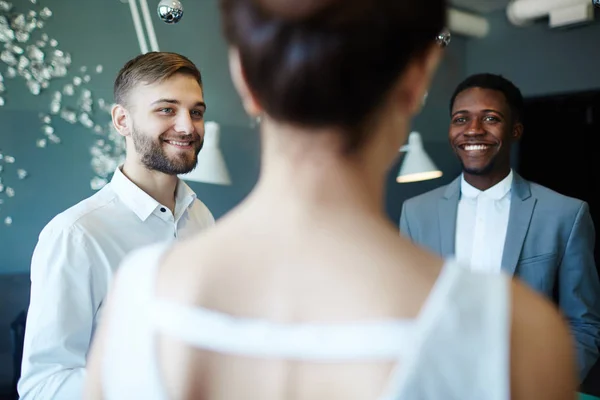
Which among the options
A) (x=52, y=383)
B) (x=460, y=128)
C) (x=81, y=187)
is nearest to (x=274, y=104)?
(x=52, y=383)

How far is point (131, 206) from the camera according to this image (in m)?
1.79

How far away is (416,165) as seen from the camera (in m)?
3.71

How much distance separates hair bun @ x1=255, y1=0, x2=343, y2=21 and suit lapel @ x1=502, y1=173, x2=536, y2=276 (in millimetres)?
1849

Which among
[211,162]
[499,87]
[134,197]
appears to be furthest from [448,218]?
[211,162]

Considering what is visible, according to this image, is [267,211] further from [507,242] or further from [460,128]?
[460,128]

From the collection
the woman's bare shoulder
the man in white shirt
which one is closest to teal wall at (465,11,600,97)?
the man in white shirt

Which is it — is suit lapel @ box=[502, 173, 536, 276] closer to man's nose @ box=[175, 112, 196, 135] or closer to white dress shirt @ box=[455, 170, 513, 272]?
white dress shirt @ box=[455, 170, 513, 272]

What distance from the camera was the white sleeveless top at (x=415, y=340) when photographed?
50 cm

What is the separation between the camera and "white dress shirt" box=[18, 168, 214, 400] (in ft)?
4.87

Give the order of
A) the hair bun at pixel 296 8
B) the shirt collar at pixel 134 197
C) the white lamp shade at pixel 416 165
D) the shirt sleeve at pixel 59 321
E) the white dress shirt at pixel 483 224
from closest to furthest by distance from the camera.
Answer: the hair bun at pixel 296 8 → the shirt sleeve at pixel 59 321 → the shirt collar at pixel 134 197 → the white dress shirt at pixel 483 224 → the white lamp shade at pixel 416 165

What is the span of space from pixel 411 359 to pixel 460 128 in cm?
205

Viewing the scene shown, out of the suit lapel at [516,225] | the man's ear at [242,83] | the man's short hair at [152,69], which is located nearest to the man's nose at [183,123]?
the man's short hair at [152,69]

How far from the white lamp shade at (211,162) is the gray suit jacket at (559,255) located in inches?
65.6

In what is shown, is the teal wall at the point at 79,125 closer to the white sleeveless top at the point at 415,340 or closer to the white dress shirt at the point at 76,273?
the white dress shirt at the point at 76,273
